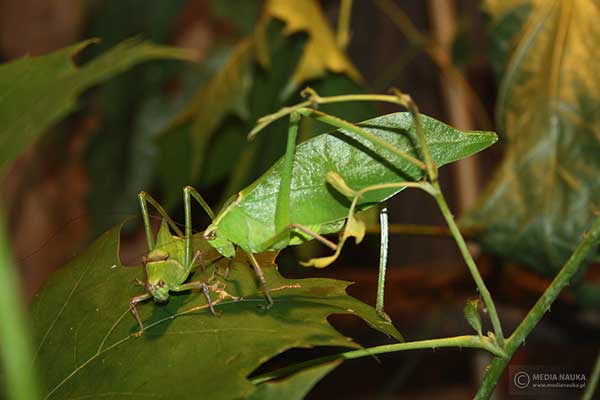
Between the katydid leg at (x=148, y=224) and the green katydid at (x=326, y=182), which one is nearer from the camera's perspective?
the green katydid at (x=326, y=182)

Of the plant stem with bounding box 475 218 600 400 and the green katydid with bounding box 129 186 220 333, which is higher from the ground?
the green katydid with bounding box 129 186 220 333

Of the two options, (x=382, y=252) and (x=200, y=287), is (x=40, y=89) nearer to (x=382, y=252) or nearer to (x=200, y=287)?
(x=200, y=287)

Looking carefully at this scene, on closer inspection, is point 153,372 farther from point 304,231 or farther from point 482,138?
point 482,138

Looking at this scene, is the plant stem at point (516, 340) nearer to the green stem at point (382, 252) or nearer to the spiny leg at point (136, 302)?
the green stem at point (382, 252)

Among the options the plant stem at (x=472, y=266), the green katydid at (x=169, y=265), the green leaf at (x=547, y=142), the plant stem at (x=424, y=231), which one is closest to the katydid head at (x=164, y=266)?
the green katydid at (x=169, y=265)

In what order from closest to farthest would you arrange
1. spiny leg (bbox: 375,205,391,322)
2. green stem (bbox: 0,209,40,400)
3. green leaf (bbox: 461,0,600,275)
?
green stem (bbox: 0,209,40,400)
spiny leg (bbox: 375,205,391,322)
green leaf (bbox: 461,0,600,275)

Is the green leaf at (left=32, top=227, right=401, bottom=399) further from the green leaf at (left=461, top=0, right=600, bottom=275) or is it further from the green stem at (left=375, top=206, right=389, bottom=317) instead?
the green leaf at (left=461, top=0, right=600, bottom=275)

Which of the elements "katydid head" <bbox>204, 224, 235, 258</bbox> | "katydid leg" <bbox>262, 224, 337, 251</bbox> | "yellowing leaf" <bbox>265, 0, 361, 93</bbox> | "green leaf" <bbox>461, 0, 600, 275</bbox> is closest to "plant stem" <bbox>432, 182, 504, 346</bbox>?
"katydid leg" <bbox>262, 224, 337, 251</bbox>
